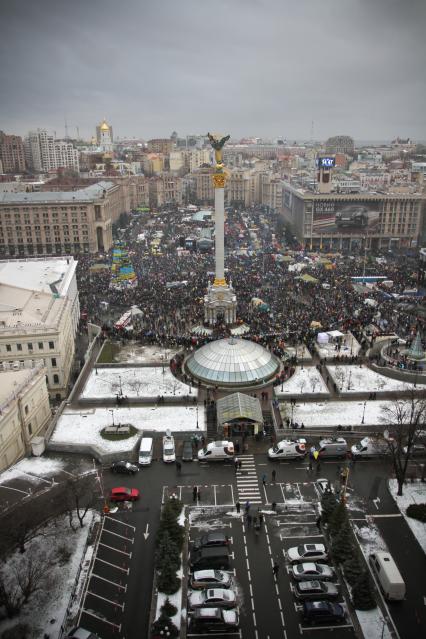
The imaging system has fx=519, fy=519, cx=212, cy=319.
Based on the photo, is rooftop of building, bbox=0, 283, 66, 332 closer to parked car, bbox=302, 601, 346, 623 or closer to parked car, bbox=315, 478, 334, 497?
parked car, bbox=315, 478, 334, 497

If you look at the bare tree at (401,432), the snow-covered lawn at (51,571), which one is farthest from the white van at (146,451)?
the bare tree at (401,432)

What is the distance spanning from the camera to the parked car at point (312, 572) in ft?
80.6

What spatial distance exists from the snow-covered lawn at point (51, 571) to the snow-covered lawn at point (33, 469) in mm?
4313

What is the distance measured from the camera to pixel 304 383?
143 feet

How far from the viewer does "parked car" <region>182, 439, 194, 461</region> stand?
34.3 metres

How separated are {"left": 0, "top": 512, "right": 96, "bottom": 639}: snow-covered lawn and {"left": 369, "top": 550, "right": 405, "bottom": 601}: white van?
14516 millimetres

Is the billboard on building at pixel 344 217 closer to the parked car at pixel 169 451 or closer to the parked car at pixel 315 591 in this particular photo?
the parked car at pixel 169 451

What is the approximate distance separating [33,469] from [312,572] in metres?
18.0

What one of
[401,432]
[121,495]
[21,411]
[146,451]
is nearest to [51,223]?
[21,411]

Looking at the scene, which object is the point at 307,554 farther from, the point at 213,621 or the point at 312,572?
the point at 213,621

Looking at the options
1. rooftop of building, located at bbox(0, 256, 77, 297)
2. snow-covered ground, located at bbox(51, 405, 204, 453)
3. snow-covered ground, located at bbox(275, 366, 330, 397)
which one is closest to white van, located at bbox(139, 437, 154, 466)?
snow-covered ground, located at bbox(51, 405, 204, 453)

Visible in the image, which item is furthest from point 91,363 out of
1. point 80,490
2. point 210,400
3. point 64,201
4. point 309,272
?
point 64,201

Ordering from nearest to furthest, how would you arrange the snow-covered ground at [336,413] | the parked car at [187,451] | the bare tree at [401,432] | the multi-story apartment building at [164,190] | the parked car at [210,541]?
the parked car at [210,541] → the bare tree at [401,432] → the parked car at [187,451] → the snow-covered ground at [336,413] → the multi-story apartment building at [164,190]

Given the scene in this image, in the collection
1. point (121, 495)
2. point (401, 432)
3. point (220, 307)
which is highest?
point (220, 307)
